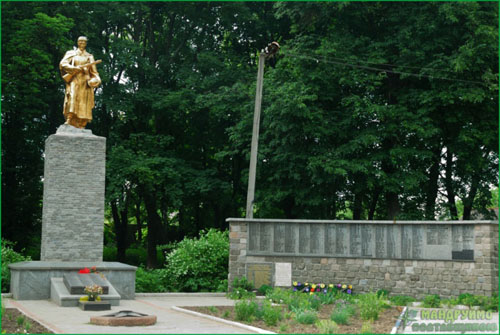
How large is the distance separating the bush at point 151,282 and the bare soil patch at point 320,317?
178 inches

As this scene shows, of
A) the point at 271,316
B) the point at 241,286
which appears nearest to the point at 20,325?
the point at 271,316

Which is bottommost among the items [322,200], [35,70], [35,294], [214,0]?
[35,294]

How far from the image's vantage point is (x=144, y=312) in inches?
542

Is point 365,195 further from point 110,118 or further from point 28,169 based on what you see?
point 28,169

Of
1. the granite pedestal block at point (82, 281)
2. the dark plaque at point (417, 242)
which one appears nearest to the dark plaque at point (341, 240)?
the dark plaque at point (417, 242)

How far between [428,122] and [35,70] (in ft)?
48.6

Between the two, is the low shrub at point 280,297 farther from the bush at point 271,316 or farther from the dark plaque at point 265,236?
the dark plaque at point 265,236

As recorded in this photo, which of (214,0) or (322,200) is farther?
(214,0)

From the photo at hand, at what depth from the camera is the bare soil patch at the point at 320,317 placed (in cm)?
1108

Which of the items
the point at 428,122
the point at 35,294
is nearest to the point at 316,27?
the point at 428,122

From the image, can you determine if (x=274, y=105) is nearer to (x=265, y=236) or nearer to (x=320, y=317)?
(x=265, y=236)

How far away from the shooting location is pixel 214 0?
28.2 metres

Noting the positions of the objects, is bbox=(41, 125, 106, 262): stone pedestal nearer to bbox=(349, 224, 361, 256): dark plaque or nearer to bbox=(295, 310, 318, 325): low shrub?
bbox=(349, 224, 361, 256): dark plaque

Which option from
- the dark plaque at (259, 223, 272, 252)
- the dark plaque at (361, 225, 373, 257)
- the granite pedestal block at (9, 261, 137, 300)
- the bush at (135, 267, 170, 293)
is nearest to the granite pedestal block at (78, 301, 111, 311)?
the granite pedestal block at (9, 261, 137, 300)
